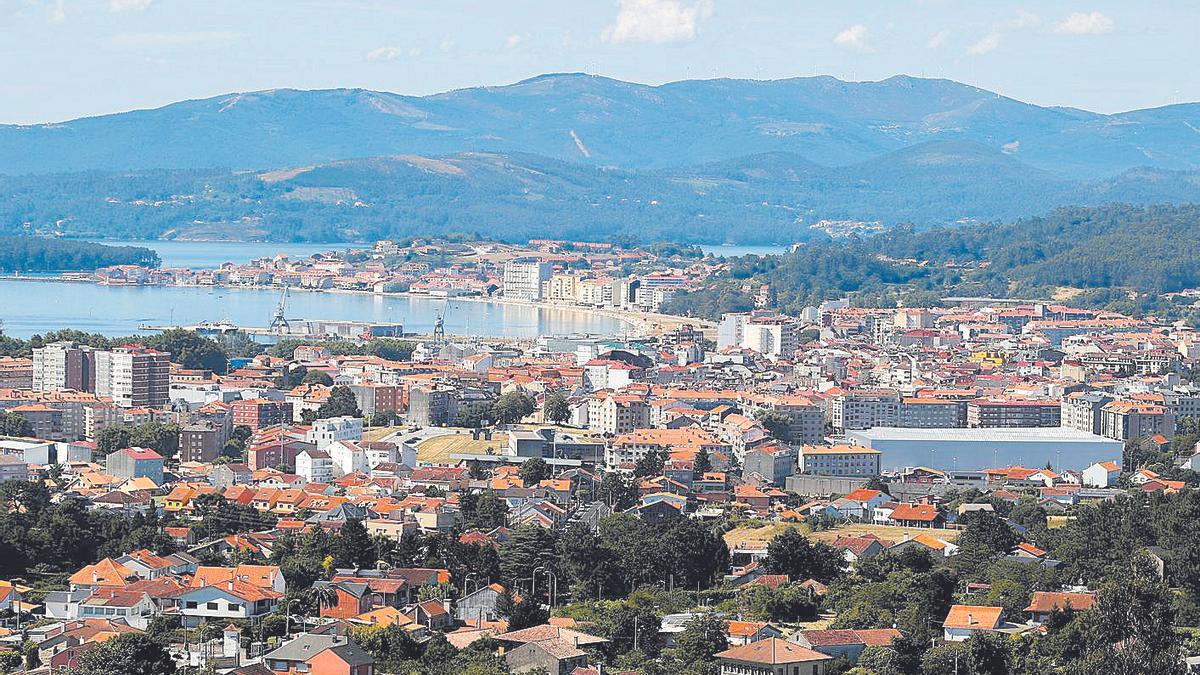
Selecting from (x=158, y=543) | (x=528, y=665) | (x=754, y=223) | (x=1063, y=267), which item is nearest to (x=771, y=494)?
(x=158, y=543)

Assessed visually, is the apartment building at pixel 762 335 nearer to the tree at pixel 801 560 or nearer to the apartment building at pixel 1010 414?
the apartment building at pixel 1010 414

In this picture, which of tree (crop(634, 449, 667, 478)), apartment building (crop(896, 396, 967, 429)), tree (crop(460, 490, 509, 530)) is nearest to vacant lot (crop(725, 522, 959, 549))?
tree (crop(460, 490, 509, 530))

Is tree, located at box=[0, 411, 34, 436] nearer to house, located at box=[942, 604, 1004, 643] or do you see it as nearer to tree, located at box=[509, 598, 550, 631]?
tree, located at box=[509, 598, 550, 631]

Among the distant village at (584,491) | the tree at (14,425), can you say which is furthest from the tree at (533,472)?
the tree at (14,425)

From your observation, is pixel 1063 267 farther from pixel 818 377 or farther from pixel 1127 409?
pixel 1127 409

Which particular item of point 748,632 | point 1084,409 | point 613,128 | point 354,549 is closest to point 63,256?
point 1084,409

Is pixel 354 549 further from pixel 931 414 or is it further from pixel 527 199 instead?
pixel 527 199

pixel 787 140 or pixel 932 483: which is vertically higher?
pixel 787 140
